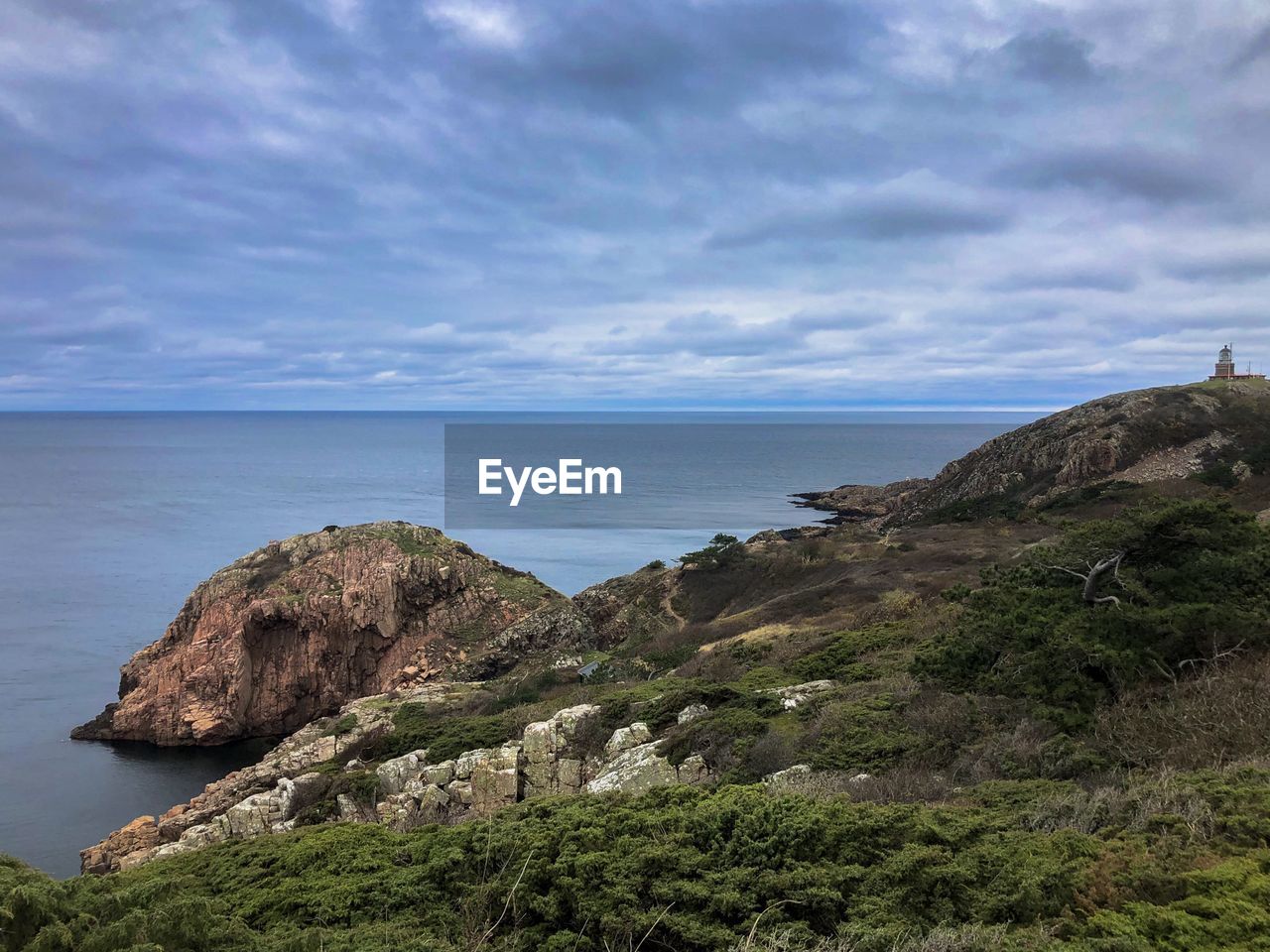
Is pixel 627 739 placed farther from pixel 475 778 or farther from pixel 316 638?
pixel 316 638

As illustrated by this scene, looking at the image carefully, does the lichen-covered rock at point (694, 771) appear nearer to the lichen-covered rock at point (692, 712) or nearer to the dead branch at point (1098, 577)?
the lichen-covered rock at point (692, 712)

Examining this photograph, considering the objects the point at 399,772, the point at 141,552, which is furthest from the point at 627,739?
the point at 141,552

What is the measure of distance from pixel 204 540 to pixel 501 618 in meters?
47.6

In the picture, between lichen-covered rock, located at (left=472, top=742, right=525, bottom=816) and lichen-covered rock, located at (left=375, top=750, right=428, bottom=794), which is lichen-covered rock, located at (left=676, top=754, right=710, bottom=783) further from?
lichen-covered rock, located at (left=375, top=750, right=428, bottom=794)

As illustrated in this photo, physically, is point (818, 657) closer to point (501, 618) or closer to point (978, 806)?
point (978, 806)

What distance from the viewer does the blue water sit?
3138cm

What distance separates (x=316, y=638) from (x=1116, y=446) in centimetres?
5326

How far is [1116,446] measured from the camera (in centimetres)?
5356

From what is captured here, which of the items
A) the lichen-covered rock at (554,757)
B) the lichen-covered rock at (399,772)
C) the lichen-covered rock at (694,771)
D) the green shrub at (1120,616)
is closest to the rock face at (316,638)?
the lichen-covered rock at (399,772)

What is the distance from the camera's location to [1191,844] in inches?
219

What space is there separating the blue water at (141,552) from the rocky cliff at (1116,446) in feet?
65.9

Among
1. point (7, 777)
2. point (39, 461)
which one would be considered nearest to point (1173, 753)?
point (7, 777)

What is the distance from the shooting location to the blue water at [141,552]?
103 feet

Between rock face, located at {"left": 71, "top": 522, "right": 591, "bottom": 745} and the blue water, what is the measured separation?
76.8 inches
